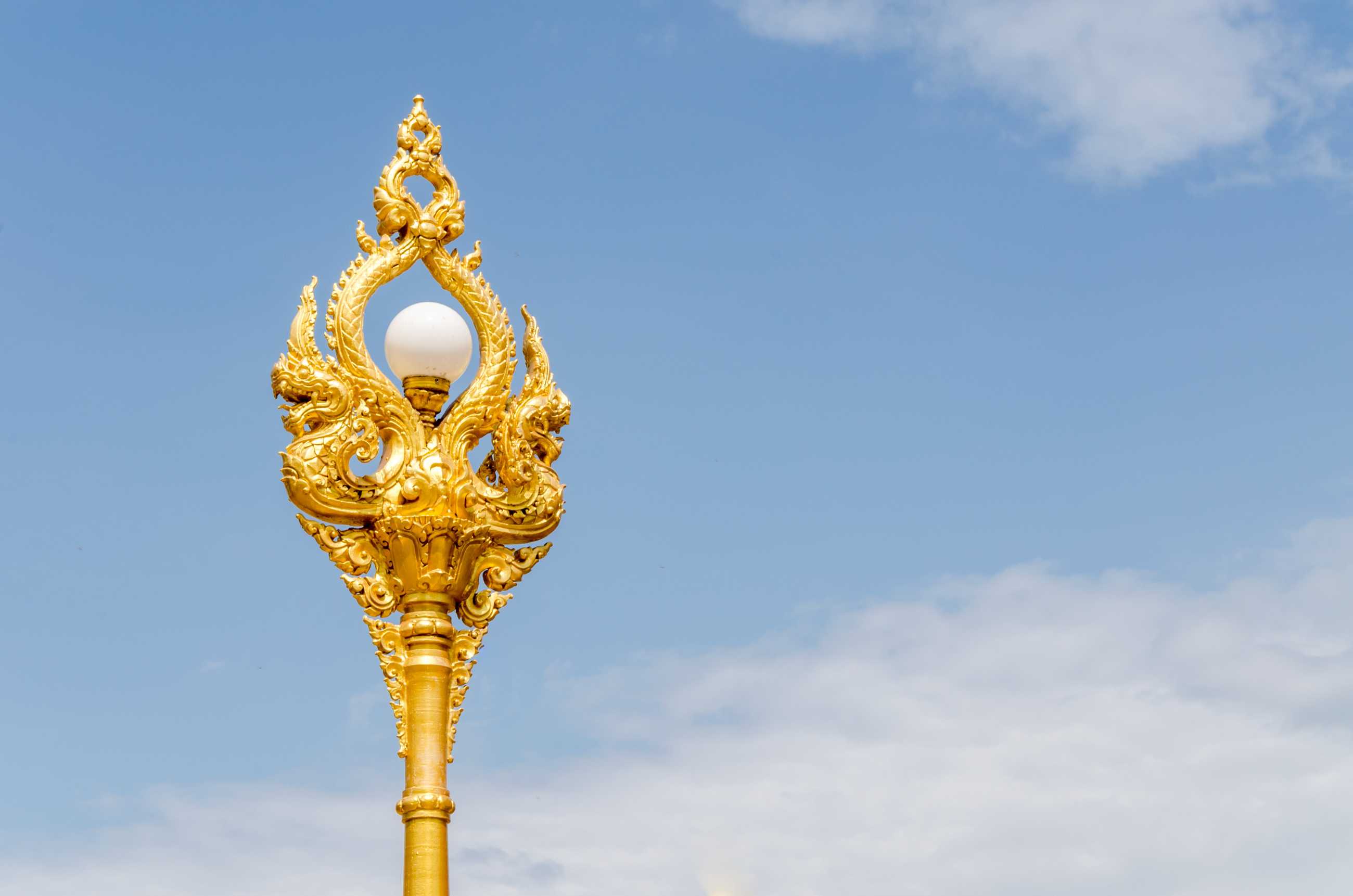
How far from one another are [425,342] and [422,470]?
75cm

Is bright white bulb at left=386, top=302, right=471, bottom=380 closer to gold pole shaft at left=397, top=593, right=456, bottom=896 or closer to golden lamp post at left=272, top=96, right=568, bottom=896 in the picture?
golden lamp post at left=272, top=96, right=568, bottom=896

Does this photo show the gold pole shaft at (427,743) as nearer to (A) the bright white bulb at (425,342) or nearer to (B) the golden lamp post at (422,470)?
(B) the golden lamp post at (422,470)

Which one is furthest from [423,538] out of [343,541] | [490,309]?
[490,309]

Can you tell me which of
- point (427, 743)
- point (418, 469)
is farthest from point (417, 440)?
point (427, 743)

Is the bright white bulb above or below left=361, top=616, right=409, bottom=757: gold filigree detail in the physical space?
above

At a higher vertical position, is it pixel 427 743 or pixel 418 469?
pixel 418 469

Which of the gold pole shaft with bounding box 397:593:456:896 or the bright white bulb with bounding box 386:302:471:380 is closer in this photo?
the gold pole shaft with bounding box 397:593:456:896

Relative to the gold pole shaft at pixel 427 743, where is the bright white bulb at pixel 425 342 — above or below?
Result: above

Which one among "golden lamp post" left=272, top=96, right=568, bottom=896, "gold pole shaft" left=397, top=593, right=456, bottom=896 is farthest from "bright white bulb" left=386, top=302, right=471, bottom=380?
"gold pole shaft" left=397, top=593, right=456, bottom=896

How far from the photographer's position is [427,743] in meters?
12.1

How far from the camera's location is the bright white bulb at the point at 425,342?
12.6 meters

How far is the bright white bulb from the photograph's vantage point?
12.6m

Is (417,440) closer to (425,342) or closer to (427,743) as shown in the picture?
(425,342)

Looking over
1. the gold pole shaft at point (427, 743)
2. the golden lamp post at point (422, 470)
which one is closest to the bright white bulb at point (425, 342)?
the golden lamp post at point (422, 470)
